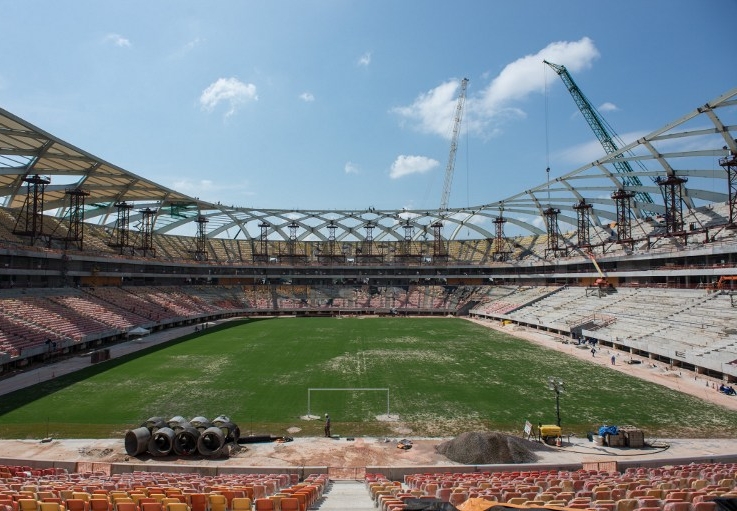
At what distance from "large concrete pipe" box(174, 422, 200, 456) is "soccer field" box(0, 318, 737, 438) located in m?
3.39

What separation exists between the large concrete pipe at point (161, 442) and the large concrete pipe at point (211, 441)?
1072mm

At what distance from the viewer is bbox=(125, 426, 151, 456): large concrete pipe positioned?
1605 centimetres

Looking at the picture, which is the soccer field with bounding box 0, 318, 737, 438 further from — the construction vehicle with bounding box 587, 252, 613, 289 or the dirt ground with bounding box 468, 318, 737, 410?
the construction vehicle with bounding box 587, 252, 613, 289

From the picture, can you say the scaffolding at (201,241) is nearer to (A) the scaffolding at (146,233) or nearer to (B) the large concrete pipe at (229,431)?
(A) the scaffolding at (146,233)

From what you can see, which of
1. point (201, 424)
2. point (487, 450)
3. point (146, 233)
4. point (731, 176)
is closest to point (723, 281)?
point (731, 176)

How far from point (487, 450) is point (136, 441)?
1280cm

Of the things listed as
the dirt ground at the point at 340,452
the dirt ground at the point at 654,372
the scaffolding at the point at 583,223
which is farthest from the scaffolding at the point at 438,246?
the dirt ground at the point at 340,452

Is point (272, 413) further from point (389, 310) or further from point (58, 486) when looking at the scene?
point (389, 310)

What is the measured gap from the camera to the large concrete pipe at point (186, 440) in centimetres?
1641

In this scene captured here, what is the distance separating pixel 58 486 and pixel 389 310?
6618 centimetres

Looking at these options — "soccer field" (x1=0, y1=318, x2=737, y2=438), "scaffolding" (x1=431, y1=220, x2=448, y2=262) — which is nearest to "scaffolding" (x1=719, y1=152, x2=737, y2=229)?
"soccer field" (x1=0, y1=318, x2=737, y2=438)

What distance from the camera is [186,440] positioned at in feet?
54.2

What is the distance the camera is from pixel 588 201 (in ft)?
206

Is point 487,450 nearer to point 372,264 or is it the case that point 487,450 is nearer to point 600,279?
point 600,279
